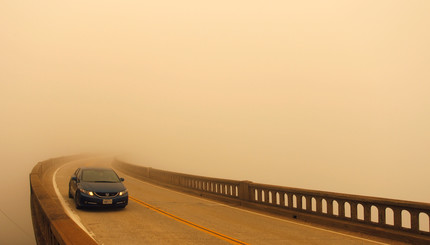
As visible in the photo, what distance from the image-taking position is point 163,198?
1680 cm

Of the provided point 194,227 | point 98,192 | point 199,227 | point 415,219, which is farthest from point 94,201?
point 415,219

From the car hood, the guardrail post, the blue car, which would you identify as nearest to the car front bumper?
the blue car

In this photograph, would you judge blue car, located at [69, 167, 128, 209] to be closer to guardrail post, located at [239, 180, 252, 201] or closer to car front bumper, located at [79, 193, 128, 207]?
car front bumper, located at [79, 193, 128, 207]

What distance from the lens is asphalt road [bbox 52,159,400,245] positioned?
8.84 meters

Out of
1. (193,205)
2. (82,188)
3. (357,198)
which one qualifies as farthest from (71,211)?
(357,198)

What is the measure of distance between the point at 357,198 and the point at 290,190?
2.76 m

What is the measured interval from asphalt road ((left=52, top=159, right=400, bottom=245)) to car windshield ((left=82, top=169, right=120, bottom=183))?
1.18 meters

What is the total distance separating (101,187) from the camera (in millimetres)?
12633

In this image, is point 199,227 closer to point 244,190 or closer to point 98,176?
point 244,190

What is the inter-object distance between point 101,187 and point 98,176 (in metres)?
1.30

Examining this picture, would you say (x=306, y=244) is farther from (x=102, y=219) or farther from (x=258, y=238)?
(x=102, y=219)

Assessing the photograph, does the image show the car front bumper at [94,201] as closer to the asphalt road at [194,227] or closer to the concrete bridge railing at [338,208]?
the asphalt road at [194,227]

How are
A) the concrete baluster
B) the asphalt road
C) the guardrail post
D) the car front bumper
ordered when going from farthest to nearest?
the guardrail post
the car front bumper
the asphalt road
the concrete baluster

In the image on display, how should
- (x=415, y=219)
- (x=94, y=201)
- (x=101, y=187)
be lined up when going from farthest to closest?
(x=101, y=187)
(x=94, y=201)
(x=415, y=219)
